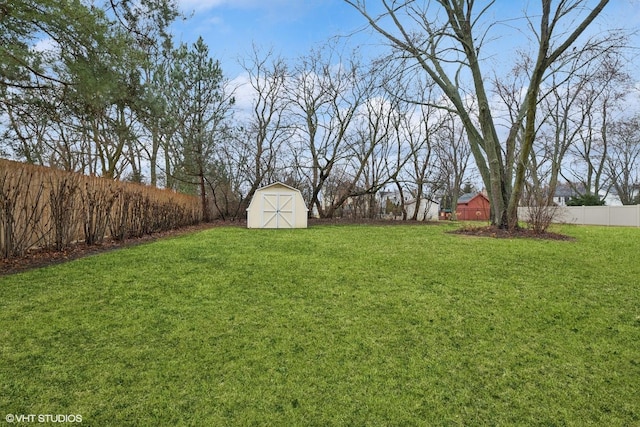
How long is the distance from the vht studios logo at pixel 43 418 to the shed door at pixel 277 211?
1073 cm

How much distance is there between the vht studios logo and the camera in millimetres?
1744

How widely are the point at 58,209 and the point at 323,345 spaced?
5.32m

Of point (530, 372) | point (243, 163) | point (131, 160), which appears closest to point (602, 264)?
point (530, 372)

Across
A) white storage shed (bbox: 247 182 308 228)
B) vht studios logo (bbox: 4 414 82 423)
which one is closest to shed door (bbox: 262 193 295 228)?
white storage shed (bbox: 247 182 308 228)

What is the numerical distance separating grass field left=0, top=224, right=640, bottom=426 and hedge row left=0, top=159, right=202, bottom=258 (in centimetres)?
124

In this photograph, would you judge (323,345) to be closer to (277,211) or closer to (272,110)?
(277,211)

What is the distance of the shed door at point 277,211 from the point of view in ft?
41.2

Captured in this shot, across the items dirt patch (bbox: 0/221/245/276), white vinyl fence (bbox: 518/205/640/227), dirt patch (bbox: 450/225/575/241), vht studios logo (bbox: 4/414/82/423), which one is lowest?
vht studios logo (bbox: 4/414/82/423)

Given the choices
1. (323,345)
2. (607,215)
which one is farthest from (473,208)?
(323,345)

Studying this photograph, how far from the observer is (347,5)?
9359mm

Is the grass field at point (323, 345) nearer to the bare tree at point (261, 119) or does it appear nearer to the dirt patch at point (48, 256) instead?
the dirt patch at point (48, 256)

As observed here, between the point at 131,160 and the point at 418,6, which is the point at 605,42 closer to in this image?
the point at 418,6

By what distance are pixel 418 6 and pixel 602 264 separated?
25.0 feet

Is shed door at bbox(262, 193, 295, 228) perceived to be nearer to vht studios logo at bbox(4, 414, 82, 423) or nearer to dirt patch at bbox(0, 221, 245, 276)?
dirt patch at bbox(0, 221, 245, 276)
